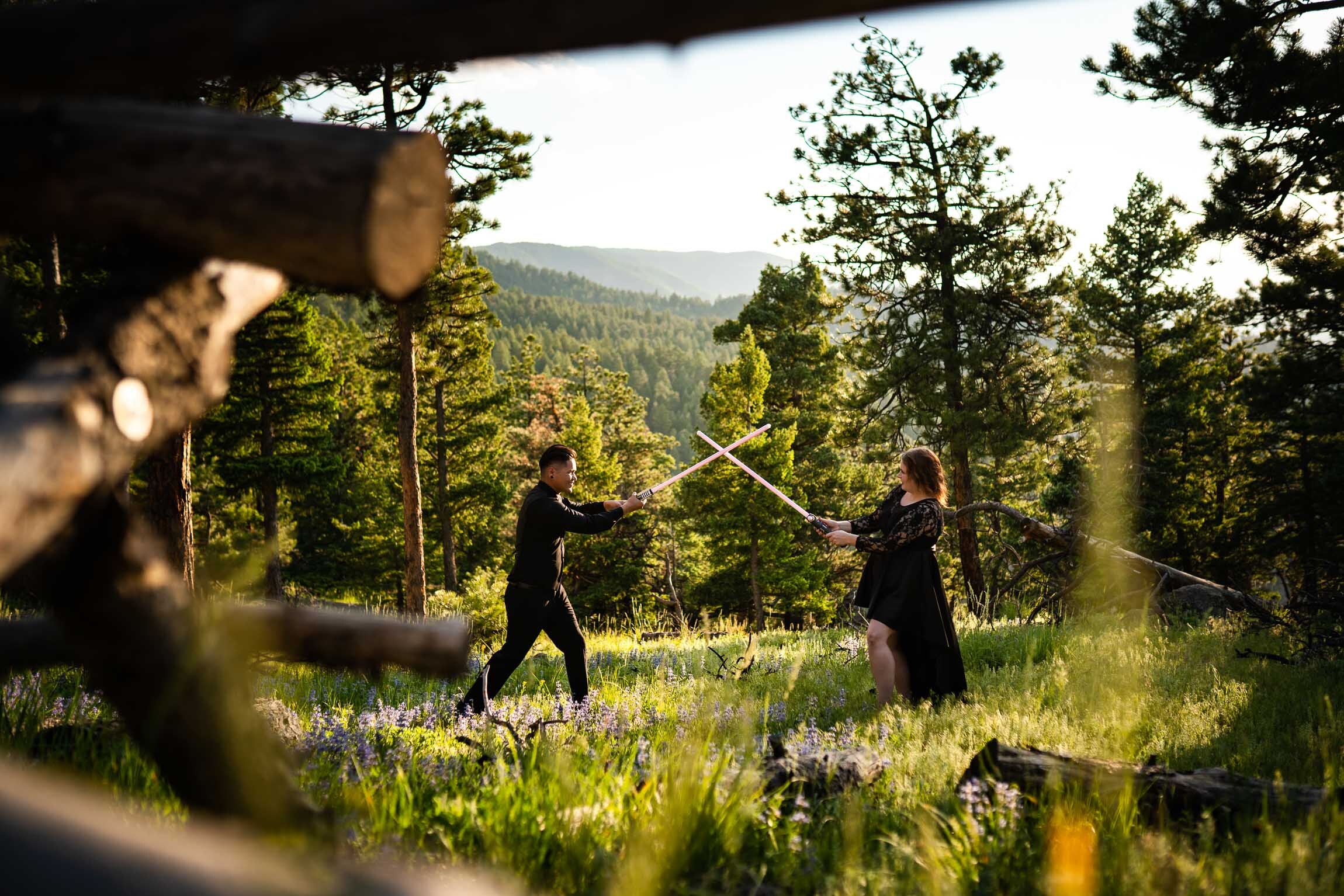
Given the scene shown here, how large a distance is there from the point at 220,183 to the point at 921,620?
5.40 meters

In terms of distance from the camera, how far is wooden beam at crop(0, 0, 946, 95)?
1.36 meters

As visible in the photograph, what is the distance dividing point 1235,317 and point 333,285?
19645mm

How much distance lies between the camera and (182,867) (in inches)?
42.1

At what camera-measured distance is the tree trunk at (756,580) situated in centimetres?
2942

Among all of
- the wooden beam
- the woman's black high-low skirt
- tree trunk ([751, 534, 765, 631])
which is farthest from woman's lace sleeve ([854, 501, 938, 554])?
tree trunk ([751, 534, 765, 631])

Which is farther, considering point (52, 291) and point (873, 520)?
point (52, 291)

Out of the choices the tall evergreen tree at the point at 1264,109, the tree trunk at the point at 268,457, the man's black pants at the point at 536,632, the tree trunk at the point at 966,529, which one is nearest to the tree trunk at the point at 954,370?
the tree trunk at the point at 966,529

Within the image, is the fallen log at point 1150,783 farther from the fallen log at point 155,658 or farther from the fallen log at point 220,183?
the fallen log at point 220,183

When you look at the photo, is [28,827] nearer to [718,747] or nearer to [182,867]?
[182,867]

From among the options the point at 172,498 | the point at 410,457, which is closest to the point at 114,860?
the point at 172,498

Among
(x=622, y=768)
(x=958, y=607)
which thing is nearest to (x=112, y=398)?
(x=622, y=768)

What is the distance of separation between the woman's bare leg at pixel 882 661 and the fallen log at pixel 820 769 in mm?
2014

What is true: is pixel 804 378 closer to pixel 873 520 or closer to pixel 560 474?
pixel 873 520

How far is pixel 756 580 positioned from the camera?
29.8m
